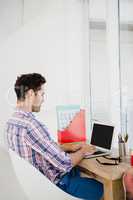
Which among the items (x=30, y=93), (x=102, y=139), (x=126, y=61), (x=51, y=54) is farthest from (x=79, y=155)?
(x=51, y=54)

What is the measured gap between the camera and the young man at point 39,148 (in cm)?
194

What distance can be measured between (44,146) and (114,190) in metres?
0.56

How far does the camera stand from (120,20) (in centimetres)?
283

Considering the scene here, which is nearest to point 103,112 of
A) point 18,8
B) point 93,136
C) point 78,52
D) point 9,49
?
point 93,136

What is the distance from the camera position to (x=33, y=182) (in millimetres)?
1847

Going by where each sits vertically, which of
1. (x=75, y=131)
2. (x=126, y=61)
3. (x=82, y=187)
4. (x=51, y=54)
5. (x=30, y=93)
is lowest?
(x=82, y=187)

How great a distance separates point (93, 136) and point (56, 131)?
65 cm

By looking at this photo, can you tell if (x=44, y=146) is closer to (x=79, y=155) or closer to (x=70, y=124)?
(x=79, y=155)

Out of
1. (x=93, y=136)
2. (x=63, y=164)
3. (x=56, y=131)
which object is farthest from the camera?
(x=56, y=131)

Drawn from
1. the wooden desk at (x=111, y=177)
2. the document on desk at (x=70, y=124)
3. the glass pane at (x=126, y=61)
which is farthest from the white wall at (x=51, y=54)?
the wooden desk at (x=111, y=177)

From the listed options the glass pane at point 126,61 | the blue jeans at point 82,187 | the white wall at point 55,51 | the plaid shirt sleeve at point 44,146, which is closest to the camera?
the plaid shirt sleeve at point 44,146

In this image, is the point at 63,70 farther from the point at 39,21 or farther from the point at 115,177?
the point at 115,177

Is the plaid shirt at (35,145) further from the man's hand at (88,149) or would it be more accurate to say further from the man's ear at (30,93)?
the man's hand at (88,149)

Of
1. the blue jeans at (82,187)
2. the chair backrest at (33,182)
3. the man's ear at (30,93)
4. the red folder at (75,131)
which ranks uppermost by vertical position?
the man's ear at (30,93)
